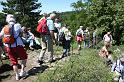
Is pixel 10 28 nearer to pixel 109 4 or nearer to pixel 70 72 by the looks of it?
pixel 70 72

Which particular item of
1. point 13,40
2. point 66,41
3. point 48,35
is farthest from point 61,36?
point 13,40

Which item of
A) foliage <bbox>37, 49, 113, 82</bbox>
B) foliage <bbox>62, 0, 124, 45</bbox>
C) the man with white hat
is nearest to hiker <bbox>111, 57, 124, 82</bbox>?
the man with white hat

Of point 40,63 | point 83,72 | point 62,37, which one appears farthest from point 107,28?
point 83,72

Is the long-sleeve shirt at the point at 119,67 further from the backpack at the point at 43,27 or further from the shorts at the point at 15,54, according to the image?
the shorts at the point at 15,54

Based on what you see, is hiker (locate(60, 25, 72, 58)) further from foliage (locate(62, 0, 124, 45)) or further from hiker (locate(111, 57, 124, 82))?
foliage (locate(62, 0, 124, 45))

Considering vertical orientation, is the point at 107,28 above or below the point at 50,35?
below

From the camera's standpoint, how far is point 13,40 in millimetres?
10984

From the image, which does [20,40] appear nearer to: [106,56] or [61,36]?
[61,36]

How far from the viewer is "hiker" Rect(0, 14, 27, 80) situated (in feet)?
35.9

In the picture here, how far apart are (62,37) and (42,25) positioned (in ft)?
11.1

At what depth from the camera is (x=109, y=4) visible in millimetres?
35344

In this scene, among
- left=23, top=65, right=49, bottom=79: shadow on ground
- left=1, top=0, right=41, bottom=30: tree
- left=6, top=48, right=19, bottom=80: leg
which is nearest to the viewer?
left=6, top=48, right=19, bottom=80: leg

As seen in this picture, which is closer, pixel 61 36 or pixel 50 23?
pixel 50 23

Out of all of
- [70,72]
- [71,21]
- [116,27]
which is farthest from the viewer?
[71,21]
